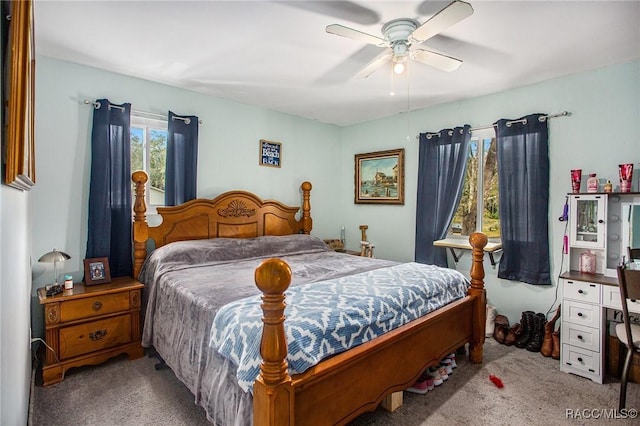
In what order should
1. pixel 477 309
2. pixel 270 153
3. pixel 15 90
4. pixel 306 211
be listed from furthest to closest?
pixel 306 211 → pixel 270 153 → pixel 477 309 → pixel 15 90

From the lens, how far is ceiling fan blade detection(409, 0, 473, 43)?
1.60m

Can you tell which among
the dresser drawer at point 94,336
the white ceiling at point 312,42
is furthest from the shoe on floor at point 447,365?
the dresser drawer at point 94,336

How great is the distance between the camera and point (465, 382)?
241 centimetres

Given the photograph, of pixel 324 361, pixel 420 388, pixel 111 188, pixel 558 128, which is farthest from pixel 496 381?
pixel 111 188

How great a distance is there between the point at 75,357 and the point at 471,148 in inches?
161

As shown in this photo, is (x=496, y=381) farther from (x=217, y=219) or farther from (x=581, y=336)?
(x=217, y=219)

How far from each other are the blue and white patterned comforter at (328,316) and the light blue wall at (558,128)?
1401mm

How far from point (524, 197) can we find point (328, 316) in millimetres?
2504

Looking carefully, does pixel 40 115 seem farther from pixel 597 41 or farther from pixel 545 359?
pixel 545 359

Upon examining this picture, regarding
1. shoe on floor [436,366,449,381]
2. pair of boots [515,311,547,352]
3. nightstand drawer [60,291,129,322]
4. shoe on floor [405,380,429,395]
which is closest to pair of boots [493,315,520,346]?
pair of boots [515,311,547,352]

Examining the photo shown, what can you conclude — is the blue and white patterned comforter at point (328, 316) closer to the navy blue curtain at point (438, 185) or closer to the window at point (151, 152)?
the navy blue curtain at point (438, 185)

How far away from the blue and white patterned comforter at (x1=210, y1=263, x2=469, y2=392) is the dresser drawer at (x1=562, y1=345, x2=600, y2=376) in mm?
1084

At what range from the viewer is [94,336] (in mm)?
2521

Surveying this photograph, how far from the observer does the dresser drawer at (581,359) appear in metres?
2.45
